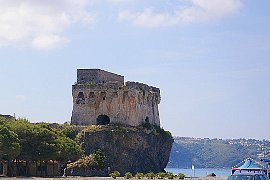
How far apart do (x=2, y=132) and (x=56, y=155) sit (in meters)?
8.25

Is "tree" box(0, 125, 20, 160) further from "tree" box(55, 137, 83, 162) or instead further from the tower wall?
the tower wall

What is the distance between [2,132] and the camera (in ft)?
223

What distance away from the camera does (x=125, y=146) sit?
90000mm

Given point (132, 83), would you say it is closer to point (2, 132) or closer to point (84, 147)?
point (84, 147)

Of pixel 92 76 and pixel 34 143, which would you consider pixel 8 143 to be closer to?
pixel 34 143

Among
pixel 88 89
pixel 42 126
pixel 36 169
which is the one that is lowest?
pixel 36 169

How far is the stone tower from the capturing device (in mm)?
92750

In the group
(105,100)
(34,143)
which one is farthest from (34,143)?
(105,100)

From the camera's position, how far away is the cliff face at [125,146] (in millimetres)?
Result: 88125

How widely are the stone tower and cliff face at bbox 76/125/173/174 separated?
3.04 metres

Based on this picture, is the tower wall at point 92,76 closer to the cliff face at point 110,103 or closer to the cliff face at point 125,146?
the cliff face at point 110,103

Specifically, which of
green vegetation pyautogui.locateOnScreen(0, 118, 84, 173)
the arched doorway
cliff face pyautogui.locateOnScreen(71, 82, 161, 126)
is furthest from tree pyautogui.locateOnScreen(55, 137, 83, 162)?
the arched doorway

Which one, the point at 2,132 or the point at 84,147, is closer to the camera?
the point at 2,132

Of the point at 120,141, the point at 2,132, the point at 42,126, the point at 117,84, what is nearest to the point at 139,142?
the point at 120,141
